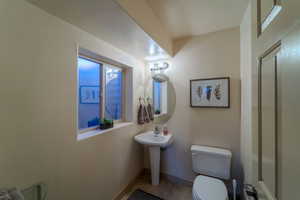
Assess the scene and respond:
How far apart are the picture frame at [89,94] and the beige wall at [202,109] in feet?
4.03

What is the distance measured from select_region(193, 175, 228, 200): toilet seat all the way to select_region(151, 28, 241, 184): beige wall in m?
0.56

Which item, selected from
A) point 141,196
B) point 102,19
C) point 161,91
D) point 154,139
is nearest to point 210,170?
point 154,139

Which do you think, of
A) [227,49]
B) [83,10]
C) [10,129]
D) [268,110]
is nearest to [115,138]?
[10,129]

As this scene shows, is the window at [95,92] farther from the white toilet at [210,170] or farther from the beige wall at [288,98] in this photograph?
the beige wall at [288,98]

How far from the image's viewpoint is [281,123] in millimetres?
450

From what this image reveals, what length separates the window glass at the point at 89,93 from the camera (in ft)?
5.36

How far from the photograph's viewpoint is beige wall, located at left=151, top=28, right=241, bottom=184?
72.9 inches

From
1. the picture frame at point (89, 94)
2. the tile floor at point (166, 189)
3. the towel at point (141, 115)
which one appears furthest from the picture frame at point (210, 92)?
the picture frame at point (89, 94)

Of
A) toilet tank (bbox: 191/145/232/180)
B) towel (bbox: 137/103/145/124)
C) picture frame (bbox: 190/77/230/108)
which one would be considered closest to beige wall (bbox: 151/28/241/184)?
picture frame (bbox: 190/77/230/108)

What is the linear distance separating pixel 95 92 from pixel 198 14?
1.61m

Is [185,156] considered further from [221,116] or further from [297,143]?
[297,143]

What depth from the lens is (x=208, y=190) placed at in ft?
4.64

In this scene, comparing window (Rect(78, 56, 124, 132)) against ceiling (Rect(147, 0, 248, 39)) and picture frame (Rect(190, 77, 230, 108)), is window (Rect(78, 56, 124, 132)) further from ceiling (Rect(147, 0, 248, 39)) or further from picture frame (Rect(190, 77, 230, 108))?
picture frame (Rect(190, 77, 230, 108))

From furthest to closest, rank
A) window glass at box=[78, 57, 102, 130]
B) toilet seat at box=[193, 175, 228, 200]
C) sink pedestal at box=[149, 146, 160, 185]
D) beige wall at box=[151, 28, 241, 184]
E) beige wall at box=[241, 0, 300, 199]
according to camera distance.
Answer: sink pedestal at box=[149, 146, 160, 185] → beige wall at box=[151, 28, 241, 184] → window glass at box=[78, 57, 102, 130] → toilet seat at box=[193, 175, 228, 200] → beige wall at box=[241, 0, 300, 199]
